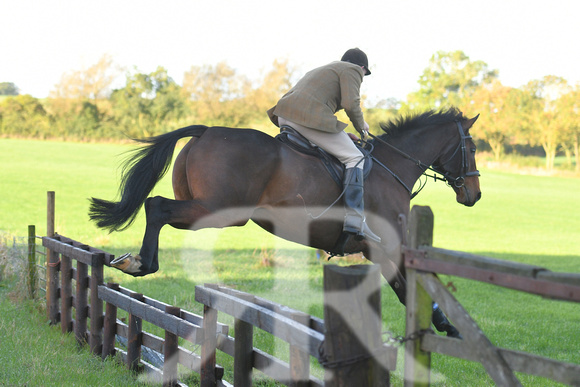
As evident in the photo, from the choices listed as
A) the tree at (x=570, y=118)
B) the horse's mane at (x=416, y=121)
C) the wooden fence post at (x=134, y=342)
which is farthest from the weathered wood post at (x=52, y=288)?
the tree at (x=570, y=118)

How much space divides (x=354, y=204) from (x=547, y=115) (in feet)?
196

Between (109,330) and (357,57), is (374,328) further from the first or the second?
(109,330)

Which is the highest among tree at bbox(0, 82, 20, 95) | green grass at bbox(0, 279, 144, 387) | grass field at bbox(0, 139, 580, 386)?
tree at bbox(0, 82, 20, 95)

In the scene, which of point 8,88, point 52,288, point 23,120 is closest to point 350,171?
point 52,288

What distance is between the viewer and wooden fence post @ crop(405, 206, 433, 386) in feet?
10.00

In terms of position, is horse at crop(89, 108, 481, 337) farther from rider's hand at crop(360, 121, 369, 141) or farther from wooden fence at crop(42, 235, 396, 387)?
wooden fence at crop(42, 235, 396, 387)

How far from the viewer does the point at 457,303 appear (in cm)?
282

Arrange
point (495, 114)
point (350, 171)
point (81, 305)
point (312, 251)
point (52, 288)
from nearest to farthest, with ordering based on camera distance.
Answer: point (350, 171), point (81, 305), point (52, 288), point (312, 251), point (495, 114)

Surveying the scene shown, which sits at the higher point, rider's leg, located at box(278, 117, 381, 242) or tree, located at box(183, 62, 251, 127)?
tree, located at box(183, 62, 251, 127)

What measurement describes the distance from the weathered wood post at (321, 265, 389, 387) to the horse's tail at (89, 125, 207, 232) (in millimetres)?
2412

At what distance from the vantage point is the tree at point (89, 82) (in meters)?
63.2

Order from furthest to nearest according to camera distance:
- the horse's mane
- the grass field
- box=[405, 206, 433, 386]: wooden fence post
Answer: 1. the grass field
2. the horse's mane
3. box=[405, 206, 433, 386]: wooden fence post

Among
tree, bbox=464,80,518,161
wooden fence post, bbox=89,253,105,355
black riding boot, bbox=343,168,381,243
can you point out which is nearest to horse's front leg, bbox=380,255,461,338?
black riding boot, bbox=343,168,381,243

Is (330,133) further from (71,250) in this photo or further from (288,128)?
(71,250)
